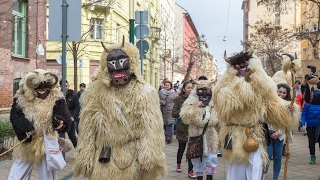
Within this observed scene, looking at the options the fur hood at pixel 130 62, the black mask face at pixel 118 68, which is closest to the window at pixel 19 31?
the fur hood at pixel 130 62

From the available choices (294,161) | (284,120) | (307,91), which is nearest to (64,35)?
(284,120)

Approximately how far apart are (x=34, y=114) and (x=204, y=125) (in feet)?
9.31

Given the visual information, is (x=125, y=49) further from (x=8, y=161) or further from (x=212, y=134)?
(x=8, y=161)

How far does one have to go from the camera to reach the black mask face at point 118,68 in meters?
4.72

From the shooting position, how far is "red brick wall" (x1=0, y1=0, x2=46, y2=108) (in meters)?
15.3

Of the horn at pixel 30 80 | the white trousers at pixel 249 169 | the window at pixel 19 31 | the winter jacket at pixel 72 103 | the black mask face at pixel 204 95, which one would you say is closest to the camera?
the white trousers at pixel 249 169

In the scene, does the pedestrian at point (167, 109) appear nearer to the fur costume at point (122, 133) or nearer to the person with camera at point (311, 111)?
the person with camera at point (311, 111)

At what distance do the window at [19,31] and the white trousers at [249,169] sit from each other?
42.8 ft

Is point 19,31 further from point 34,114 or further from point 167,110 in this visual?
point 34,114

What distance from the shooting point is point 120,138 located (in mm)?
4602

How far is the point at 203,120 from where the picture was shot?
23.4 feet

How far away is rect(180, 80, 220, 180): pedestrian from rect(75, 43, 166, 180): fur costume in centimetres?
241

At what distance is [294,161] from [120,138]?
247 inches

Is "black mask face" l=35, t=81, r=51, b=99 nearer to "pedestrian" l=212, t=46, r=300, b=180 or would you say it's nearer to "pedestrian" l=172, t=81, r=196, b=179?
"pedestrian" l=212, t=46, r=300, b=180
